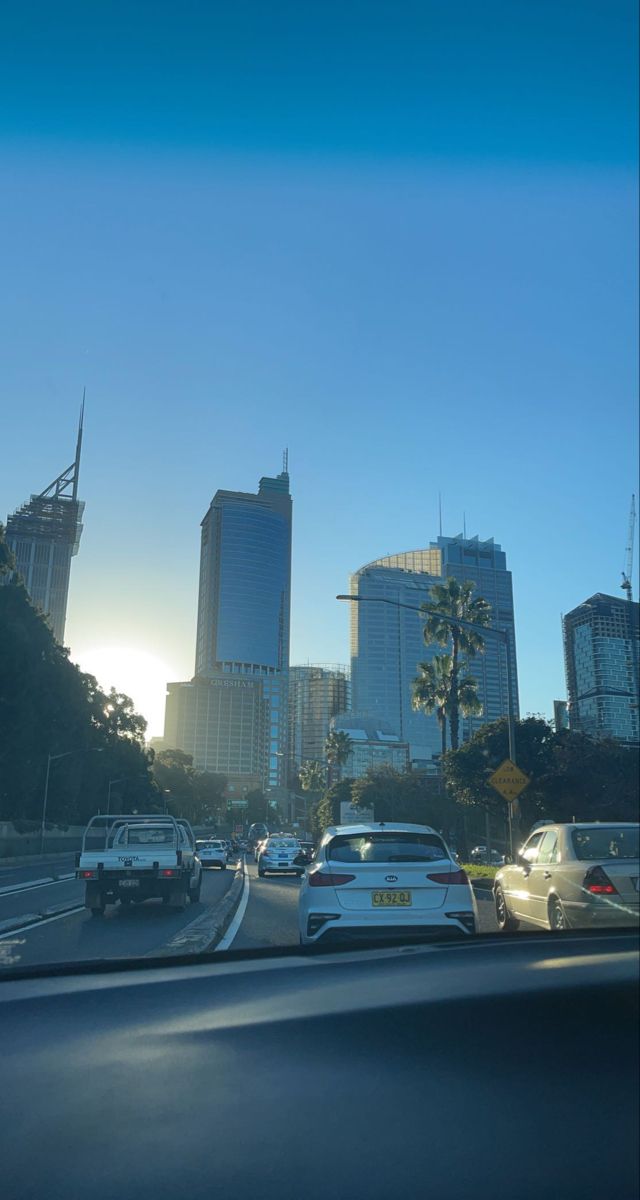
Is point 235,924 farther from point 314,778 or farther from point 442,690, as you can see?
point 314,778

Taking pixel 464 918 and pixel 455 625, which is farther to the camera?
pixel 455 625

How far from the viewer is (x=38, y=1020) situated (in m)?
1.67

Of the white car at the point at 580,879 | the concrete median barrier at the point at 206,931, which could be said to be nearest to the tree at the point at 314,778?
the concrete median barrier at the point at 206,931

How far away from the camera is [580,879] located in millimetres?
3037

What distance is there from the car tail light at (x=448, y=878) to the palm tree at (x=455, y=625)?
110ft

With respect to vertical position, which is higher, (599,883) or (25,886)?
(599,883)

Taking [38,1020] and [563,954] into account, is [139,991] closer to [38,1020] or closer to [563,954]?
[38,1020]

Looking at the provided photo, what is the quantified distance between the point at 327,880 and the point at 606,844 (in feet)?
15.0

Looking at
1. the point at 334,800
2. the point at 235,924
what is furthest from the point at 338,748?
the point at 235,924

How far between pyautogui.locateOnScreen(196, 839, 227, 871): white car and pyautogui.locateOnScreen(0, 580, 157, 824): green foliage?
17.9 meters

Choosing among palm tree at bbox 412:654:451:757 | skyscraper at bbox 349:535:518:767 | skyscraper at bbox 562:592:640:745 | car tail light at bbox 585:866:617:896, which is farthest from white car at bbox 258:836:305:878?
car tail light at bbox 585:866:617:896

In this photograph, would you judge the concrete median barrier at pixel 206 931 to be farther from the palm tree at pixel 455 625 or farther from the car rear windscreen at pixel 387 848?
the palm tree at pixel 455 625

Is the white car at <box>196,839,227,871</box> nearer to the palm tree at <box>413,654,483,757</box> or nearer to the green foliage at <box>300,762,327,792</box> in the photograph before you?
the palm tree at <box>413,654,483,757</box>

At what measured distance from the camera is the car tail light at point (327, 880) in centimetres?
745
